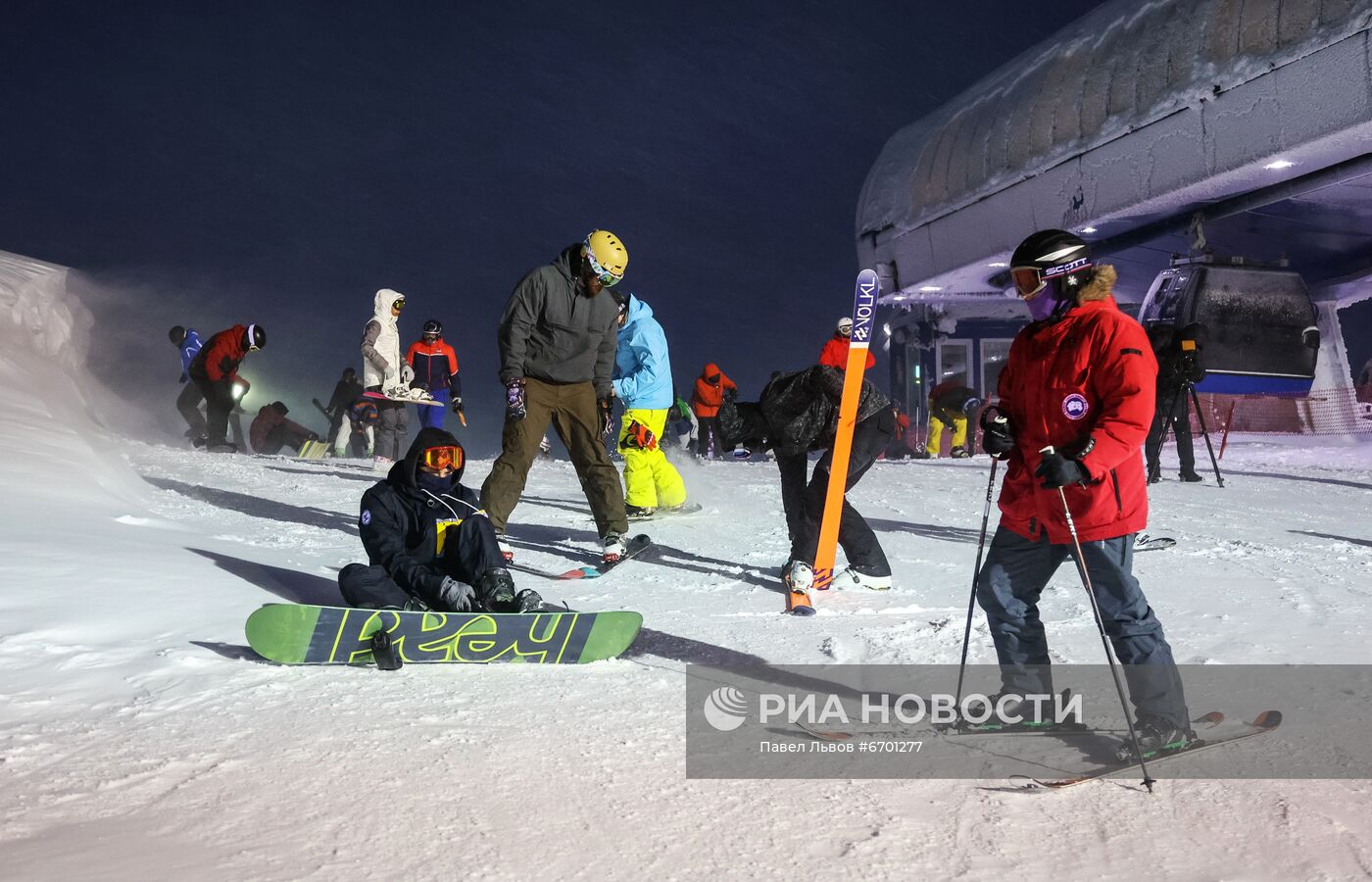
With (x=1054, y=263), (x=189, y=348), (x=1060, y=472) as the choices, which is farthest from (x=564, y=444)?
(x=189, y=348)

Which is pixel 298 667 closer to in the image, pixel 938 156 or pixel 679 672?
pixel 679 672

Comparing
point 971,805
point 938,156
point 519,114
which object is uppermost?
point 519,114

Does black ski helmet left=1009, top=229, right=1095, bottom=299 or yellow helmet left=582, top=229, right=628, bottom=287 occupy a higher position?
yellow helmet left=582, top=229, right=628, bottom=287

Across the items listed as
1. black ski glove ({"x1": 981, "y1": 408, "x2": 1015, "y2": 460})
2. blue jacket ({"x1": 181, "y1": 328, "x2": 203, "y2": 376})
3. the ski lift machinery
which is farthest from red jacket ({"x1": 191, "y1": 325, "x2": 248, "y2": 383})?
the ski lift machinery

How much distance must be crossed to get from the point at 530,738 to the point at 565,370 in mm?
3151

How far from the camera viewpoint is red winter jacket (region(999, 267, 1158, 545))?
2721mm

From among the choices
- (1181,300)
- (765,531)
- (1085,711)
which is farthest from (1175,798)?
(1181,300)

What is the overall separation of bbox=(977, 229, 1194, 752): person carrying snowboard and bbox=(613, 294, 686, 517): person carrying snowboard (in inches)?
174

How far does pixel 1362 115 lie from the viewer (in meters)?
13.5

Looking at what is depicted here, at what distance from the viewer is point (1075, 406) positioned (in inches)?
111

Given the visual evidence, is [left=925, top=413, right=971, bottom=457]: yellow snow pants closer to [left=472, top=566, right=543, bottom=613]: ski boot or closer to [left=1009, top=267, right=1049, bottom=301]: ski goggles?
[left=472, top=566, right=543, bottom=613]: ski boot

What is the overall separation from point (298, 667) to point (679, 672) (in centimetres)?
129

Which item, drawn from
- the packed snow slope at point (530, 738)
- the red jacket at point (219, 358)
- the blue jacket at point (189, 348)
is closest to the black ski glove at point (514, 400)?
the packed snow slope at point (530, 738)

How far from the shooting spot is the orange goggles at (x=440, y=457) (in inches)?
168
